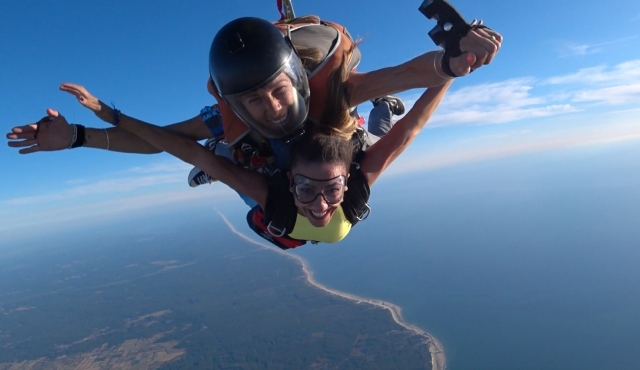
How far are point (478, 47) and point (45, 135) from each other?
1.94 meters

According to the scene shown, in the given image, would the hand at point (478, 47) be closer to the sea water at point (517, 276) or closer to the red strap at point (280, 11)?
the red strap at point (280, 11)

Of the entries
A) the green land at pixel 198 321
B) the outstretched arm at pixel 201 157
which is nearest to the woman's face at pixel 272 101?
the outstretched arm at pixel 201 157

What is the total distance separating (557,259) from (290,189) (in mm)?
48447

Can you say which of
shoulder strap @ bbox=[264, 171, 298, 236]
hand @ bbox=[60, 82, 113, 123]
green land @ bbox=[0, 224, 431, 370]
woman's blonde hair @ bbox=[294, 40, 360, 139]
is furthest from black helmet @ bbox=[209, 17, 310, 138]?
green land @ bbox=[0, 224, 431, 370]

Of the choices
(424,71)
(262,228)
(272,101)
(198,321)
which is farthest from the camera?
(198,321)

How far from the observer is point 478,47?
106cm

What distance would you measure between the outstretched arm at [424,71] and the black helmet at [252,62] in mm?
270

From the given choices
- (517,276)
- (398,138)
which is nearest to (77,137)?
(398,138)

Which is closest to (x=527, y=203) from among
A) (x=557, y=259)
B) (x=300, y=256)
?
(x=557, y=259)

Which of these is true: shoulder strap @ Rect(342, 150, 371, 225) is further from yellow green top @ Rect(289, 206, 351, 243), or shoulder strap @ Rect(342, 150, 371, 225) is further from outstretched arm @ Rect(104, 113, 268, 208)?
outstretched arm @ Rect(104, 113, 268, 208)

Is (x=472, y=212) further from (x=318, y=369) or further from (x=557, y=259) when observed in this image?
(x=318, y=369)

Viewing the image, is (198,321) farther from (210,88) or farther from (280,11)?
(280,11)

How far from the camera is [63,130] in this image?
1.74 m

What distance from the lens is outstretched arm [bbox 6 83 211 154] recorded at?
1.64 meters
